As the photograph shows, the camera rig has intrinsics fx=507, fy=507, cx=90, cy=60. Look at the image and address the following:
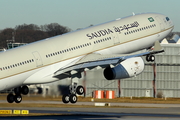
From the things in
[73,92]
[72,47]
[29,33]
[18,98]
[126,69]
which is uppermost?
[29,33]

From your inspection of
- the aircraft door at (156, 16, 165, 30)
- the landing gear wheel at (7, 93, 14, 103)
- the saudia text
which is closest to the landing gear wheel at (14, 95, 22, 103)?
the landing gear wheel at (7, 93, 14, 103)

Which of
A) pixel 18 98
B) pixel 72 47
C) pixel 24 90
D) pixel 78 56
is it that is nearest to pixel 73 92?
pixel 78 56

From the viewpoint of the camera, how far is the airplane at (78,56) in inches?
1778

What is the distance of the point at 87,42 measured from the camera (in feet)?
160

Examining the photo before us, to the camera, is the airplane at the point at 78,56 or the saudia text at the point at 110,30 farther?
the saudia text at the point at 110,30

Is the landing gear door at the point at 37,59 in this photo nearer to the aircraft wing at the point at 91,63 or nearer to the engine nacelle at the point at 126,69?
the aircraft wing at the point at 91,63

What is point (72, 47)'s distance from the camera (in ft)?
157

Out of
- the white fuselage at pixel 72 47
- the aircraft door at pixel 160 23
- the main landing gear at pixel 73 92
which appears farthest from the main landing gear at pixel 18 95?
the aircraft door at pixel 160 23

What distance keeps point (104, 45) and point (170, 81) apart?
47.4 m

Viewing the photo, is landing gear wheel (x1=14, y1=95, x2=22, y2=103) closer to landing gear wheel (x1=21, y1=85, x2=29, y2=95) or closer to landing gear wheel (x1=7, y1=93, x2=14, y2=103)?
landing gear wheel (x1=7, y1=93, x2=14, y2=103)

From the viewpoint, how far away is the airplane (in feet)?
148

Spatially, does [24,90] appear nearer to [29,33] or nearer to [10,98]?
[10,98]

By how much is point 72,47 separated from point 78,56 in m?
1.19

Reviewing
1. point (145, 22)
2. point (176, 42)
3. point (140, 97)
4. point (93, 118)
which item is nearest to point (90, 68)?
point (93, 118)
